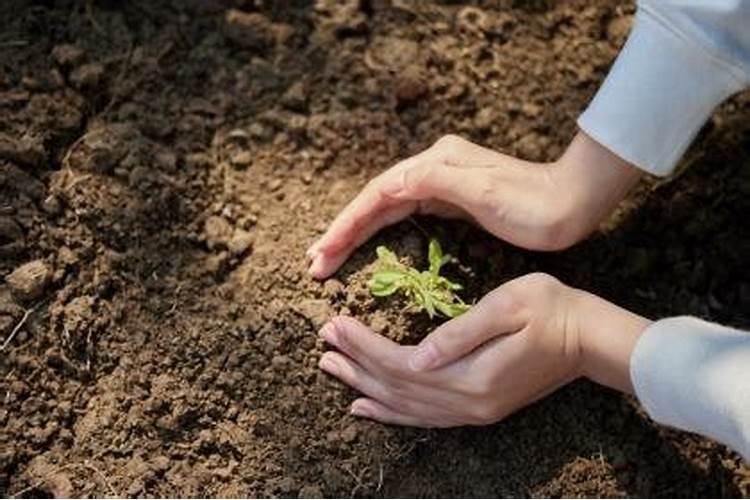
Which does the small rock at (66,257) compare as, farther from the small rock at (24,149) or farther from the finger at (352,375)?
the finger at (352,375)

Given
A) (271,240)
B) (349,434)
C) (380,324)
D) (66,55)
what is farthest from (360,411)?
(66,55)

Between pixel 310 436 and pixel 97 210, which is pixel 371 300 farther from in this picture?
pixel 97 210

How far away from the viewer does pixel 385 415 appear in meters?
1.83

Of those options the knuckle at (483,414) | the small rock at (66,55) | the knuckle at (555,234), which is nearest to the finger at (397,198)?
the knuckle at (555,234)

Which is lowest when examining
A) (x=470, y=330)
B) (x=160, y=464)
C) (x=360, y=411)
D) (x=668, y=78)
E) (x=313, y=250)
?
(x=160, y=464)

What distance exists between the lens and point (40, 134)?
6.38 feet

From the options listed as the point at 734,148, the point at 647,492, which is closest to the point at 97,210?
the point at 647,492

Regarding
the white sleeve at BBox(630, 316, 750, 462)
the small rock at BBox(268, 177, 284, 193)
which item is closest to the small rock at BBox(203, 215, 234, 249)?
the small rock at BBox(268, 177, 284, 193)

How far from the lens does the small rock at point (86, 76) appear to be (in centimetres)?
202

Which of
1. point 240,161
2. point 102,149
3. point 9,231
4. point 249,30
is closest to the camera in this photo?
point 9,231

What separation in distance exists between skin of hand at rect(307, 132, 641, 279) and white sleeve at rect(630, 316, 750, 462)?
0.25 meters

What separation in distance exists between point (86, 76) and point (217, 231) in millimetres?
359

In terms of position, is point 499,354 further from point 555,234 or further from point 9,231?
point 9,231

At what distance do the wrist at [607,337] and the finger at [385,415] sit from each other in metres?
0.27
